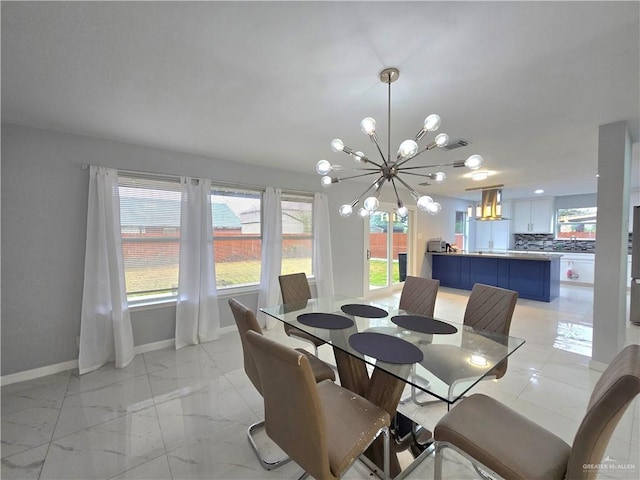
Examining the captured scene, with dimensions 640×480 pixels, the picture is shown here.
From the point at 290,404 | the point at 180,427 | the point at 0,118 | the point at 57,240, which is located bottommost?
the point at 180,427

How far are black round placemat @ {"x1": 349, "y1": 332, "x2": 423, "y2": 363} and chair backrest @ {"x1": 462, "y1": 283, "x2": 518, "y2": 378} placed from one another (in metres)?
0.87

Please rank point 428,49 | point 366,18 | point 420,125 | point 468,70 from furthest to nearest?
point 420,125
point 468,70
point 428,49
point 366,18

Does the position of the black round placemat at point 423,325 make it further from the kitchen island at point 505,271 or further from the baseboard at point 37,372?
the kitchen island at point 505,271

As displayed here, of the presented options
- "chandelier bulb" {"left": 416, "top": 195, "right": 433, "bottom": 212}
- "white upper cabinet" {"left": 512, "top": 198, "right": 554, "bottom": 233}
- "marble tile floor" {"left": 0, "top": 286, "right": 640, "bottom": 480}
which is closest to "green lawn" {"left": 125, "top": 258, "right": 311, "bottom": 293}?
"marble tile floor" {"left": 0, "top": 286, "right": 640, "bottom": 480}

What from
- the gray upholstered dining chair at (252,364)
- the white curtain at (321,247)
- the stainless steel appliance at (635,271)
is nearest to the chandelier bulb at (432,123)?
the gray upholstered dining chair at (252,364)

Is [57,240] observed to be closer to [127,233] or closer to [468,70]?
[127,233]

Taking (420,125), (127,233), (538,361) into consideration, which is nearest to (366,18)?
(420,125)

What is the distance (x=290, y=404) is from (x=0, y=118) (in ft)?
11.0

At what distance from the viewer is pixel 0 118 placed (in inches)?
90.0

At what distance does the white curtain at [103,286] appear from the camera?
8.75 feet

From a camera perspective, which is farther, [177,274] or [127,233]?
[177,274]

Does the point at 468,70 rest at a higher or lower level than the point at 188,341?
higher

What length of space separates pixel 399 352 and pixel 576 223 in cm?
843

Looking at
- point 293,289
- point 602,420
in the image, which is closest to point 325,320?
point 293,289
